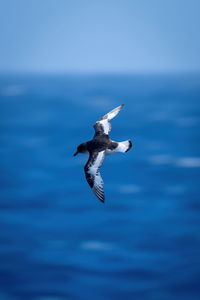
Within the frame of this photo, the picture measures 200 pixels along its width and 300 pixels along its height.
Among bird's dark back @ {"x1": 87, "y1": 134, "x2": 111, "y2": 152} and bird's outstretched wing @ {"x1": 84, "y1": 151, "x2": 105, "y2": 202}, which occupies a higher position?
bird's dark back @ {"x1": 87, "y1": 134, "x2": 111, "y2": 152}

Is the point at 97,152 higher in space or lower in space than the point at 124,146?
lower

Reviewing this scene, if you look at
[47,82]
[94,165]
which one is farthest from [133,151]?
[47,82]

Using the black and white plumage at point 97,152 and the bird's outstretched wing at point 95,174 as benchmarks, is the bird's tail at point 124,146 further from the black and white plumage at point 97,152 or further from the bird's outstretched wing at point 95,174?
the bird's outstretched wing at point 95,174

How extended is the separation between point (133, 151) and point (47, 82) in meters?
71.0

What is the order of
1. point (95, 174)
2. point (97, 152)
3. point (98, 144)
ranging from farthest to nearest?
point (98, 144) → point (97, 152) → point (95, 174)

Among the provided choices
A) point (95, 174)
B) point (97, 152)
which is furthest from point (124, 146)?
point (95, 174)

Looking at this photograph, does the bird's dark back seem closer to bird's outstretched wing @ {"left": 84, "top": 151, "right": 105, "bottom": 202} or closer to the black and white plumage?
the black and white plumage

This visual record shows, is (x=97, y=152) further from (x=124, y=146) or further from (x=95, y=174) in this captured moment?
(x=124, y=146)

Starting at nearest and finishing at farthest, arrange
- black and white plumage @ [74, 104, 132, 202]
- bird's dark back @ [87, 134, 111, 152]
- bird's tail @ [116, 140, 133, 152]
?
black and white plumage @ [74, 104, 132, 202], bird's tail @ [116, 140, 133, 152], bird's dark back @ [87, 134, 111, 152]

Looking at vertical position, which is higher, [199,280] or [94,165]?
[199,280]

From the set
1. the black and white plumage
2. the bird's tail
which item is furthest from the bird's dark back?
the bird's tail

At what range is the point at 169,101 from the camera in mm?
76875

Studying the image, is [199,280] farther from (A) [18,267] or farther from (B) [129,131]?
(B) [129,131]

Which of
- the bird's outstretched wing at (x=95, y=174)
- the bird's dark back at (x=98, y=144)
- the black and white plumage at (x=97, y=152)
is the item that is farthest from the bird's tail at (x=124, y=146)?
the bird's outstretched wing at (x=95, y=174)
